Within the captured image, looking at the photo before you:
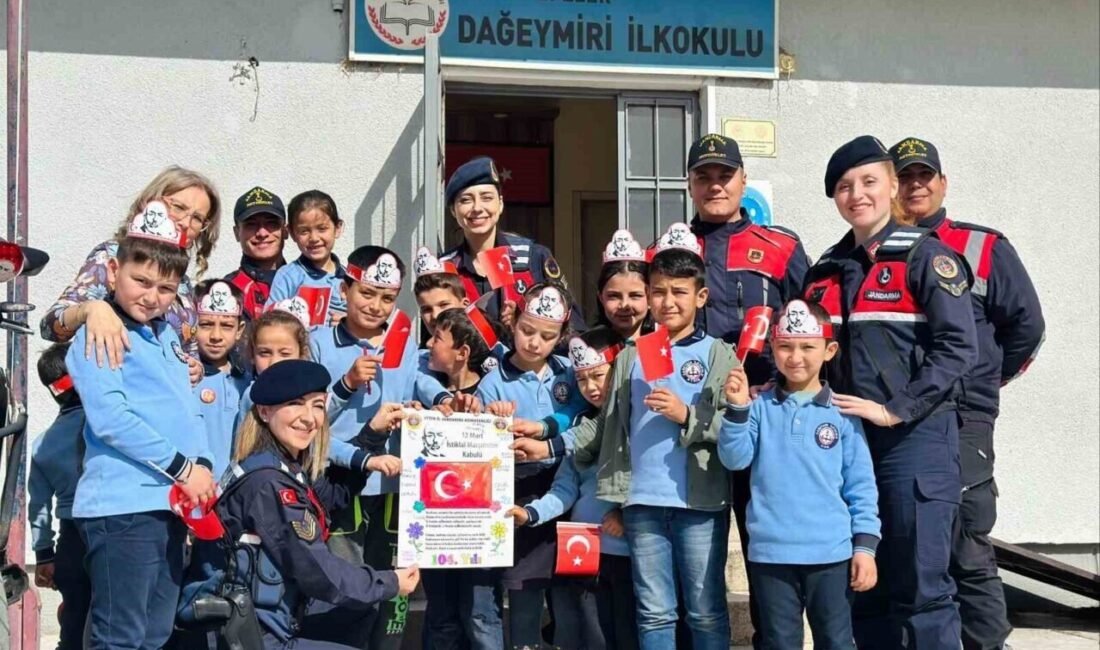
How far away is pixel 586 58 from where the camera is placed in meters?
7.55

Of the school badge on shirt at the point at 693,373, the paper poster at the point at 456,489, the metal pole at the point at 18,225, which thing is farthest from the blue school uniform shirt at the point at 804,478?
the metal pole at the point at 18,225

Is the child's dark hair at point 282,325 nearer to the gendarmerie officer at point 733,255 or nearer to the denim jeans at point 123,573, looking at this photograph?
the denim jeans at point 123,573

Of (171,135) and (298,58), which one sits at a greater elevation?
(298,58)

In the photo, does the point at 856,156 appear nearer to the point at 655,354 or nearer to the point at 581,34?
the point at 655,354

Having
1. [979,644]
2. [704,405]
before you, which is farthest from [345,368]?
[979,644]

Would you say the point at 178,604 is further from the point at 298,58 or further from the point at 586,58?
the point at 586,58

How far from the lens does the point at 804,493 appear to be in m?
4.52

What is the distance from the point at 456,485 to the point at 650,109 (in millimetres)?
3651

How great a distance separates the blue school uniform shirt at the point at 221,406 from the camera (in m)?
4.84

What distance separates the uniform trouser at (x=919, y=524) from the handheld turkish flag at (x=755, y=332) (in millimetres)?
508

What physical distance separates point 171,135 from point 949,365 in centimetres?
455

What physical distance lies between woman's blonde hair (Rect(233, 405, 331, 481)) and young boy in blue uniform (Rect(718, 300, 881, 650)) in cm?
139

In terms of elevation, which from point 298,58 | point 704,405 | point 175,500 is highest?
point 298,58

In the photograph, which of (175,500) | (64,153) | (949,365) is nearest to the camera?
(175,500)
